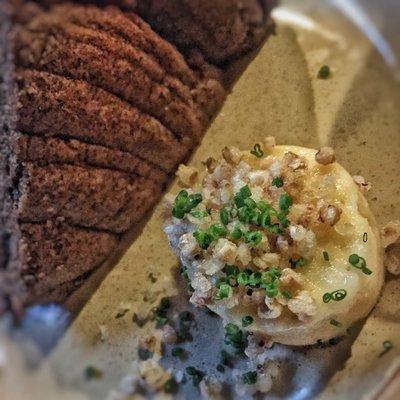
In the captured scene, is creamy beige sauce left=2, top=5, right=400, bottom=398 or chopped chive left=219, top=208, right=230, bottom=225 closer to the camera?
chopped chive left=219, top=208, right=230, bottom=225

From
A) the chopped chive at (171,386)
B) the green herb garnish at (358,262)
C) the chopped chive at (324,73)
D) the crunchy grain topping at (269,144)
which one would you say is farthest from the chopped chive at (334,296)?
the chopped chive at (324,73)

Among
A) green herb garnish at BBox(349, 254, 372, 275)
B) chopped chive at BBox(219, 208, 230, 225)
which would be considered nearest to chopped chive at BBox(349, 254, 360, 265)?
green herb garnish at BBox(349, 254, 372, 275)

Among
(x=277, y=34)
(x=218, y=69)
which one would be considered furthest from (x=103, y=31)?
(x=277, y=34)

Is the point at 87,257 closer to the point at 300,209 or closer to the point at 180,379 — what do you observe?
the point at 180,379

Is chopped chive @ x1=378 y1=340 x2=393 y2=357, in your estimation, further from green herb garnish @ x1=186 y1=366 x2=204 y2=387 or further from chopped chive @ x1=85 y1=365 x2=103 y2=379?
chopped chive @ x1=85 y1=365 x2=103 y2=379

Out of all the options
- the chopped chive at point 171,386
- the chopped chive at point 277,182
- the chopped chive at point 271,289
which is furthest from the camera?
the chopped chive at point 171,386

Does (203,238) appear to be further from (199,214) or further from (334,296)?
(334,296)

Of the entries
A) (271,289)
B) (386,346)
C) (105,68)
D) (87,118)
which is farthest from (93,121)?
(386,346)

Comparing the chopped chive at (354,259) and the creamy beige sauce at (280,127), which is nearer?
the chopped chive at (354,259)

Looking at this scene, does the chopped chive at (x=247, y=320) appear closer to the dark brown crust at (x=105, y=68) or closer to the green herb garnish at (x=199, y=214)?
the green herb garnish at (x=199, y=214)

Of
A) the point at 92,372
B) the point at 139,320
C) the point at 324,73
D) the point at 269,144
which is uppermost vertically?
the point at 324,73

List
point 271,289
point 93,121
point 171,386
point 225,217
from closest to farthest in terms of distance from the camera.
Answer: point 271,289 < point 225,217 < point 93,121 < point 171,386

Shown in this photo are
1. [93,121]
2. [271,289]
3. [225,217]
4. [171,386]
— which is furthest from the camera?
[171,386]
